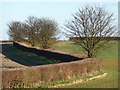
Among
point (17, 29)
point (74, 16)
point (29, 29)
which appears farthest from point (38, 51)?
point (17, 29)

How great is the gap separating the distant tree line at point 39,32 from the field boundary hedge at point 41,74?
116 ft

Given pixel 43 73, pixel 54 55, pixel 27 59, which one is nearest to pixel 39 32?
pixel 27 59

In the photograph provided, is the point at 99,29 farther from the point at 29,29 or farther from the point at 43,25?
the point at 29,29

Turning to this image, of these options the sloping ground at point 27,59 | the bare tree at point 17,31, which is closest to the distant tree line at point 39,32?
the bare tree at point 17,31

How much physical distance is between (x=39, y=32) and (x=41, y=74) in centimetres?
4446

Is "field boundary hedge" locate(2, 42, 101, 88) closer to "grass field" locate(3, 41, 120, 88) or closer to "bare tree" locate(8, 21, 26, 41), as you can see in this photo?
"grass field" locate(3, 41, 120, 88)

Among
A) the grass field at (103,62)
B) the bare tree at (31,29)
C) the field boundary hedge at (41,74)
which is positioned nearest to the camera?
the field boundary hedge at (41,74)

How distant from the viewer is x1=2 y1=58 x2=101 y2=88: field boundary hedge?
19109mm

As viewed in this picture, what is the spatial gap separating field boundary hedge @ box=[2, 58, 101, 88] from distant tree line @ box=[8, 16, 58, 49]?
35253 mm

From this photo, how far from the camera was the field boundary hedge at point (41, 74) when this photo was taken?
19.1m

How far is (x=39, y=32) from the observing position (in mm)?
65188

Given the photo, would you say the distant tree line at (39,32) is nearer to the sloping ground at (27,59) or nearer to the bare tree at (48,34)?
the bare tree at (48,34)

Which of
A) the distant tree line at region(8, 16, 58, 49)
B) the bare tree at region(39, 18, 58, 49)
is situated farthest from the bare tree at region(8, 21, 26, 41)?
the bare tree at region(39, 18, 58, 49)

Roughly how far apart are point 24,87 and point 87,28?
76.4 ft
